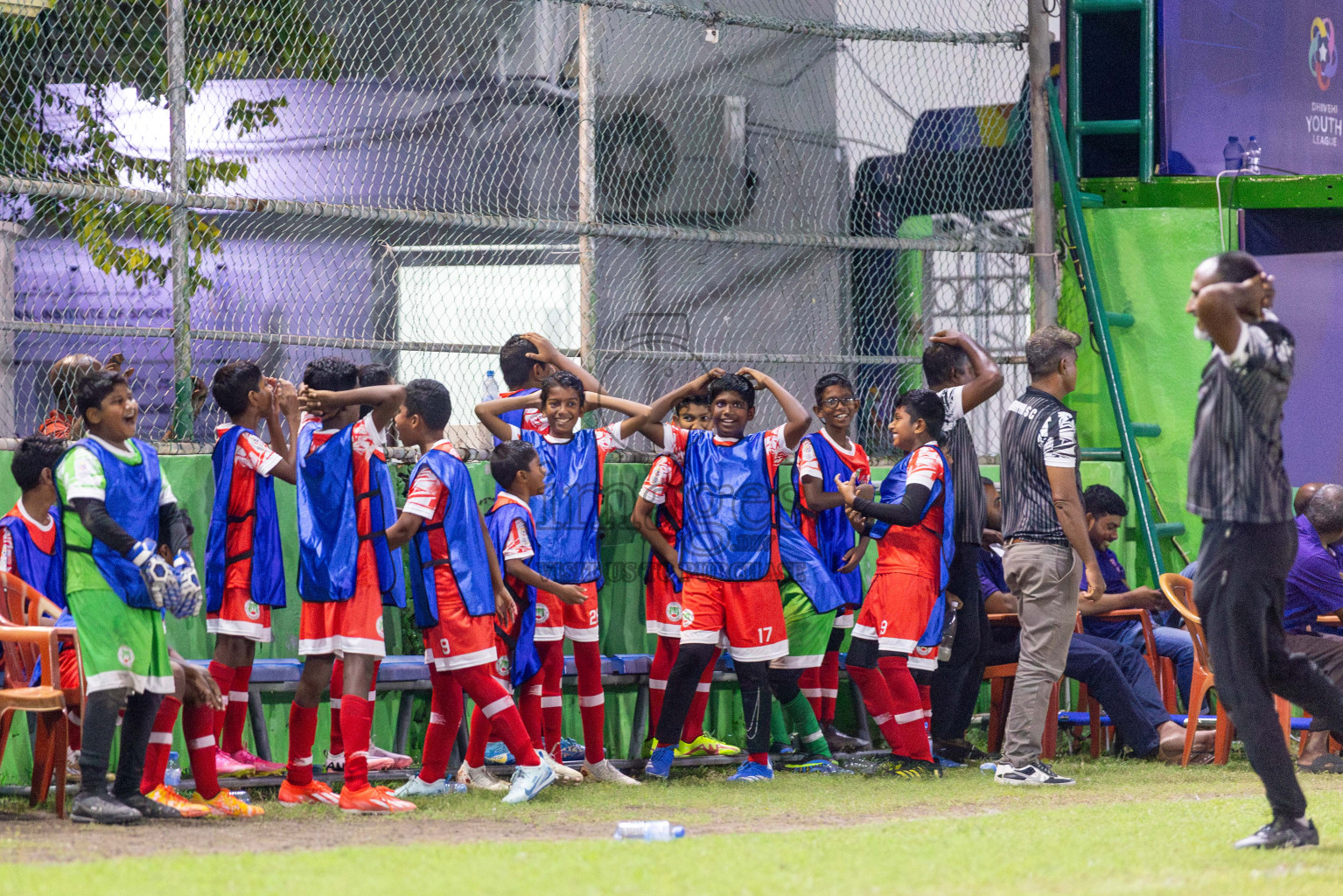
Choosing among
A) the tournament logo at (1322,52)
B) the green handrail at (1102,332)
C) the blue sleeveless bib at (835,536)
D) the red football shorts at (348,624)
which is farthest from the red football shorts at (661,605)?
the tournament logo at (1322,52)

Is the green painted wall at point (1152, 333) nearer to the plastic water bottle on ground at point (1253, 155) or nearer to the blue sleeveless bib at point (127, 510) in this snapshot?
the plastic water bottle on ground at point (1253, 155)

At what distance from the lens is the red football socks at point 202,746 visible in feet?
21.5

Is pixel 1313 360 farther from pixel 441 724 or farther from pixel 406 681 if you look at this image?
pixel 441 724

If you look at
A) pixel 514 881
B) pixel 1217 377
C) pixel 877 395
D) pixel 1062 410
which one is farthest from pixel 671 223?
pixel 514 881

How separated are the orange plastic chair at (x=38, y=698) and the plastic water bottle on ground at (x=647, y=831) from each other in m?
2.23

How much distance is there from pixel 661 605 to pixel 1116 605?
265 centimetres

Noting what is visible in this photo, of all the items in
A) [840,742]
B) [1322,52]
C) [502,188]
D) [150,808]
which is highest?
[1322,52]

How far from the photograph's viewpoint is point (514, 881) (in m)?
4.72

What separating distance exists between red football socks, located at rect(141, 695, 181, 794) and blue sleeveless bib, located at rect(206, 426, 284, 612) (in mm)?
753

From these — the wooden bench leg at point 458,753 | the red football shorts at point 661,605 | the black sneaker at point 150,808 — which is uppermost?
the red football shorts at point 661,605

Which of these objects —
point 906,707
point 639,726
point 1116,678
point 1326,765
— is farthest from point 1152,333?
point 639,726

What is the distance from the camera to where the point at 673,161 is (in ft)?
33.2

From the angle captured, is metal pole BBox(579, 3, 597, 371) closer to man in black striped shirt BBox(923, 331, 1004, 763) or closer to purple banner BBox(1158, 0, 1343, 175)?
man in black striped shirt BBox(923, 331, 1004, 763)

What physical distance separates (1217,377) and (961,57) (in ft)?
20.6
